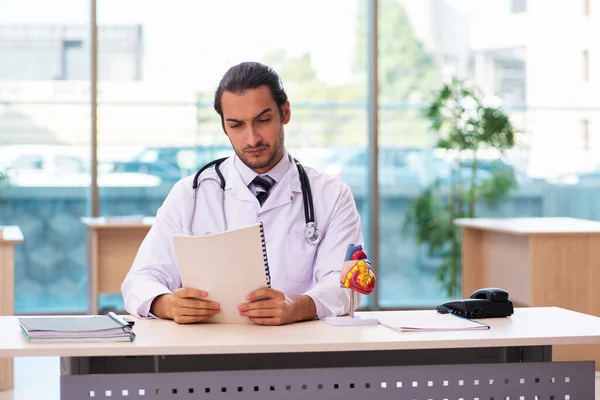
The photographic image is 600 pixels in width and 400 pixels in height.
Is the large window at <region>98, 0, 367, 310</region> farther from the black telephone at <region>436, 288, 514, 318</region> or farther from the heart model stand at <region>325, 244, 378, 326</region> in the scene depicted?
the heart model stand at <region>325, 244, 378, 326</region>

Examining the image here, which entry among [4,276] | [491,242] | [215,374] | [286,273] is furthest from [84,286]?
[215,374]

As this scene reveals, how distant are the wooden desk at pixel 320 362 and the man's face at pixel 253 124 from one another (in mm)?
558

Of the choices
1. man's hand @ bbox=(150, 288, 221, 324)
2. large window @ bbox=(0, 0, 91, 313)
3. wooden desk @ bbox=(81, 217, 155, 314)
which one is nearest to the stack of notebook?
man's hand @ bbox=(150, 288, 221, 324)

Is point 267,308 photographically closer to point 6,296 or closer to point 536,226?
point 6,296

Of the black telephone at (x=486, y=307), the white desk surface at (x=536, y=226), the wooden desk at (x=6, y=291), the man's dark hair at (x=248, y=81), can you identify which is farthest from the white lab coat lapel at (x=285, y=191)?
the white desk surface at (x=536, y=226)

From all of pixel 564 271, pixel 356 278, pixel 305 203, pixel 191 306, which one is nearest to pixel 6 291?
pixel 305 203

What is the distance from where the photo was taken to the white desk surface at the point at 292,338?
203 centimetres

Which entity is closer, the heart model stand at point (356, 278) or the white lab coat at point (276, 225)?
the heart model stand at point (356, 278)

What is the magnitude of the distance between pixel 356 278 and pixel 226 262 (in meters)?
0.35

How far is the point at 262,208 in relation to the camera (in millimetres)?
2730

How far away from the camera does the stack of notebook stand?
6.84ft

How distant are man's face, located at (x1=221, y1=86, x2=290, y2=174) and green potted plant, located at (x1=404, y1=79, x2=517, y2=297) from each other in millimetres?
3983

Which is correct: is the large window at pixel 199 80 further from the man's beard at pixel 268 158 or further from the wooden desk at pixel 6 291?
the man's beard at pixel 268 158

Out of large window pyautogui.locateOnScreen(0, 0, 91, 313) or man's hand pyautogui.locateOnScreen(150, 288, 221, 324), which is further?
large window pyautogui.locateOnScreen(0, 0, 91, 313)
